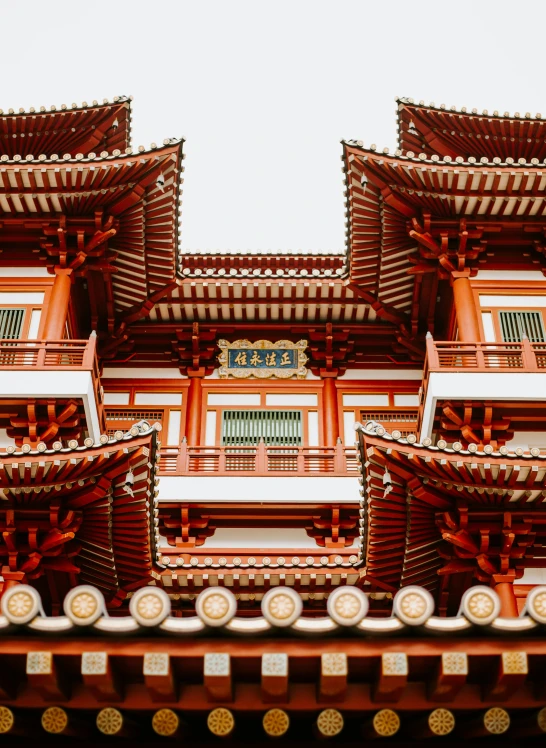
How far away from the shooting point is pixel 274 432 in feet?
63.4

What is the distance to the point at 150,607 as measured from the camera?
6.10 metres

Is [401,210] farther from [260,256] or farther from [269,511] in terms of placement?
[269,511]

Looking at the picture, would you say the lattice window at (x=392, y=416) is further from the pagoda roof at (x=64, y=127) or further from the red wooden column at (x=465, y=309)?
the pagoda roof at (x=64, y=127)

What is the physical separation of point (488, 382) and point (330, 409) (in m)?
4.16

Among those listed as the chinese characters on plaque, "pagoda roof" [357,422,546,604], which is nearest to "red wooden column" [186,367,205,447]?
the chinese characters on plaque

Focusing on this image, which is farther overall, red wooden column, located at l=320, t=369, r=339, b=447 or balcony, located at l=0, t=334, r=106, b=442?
red wooden column, located at l=320, t=369, r=339, b=447

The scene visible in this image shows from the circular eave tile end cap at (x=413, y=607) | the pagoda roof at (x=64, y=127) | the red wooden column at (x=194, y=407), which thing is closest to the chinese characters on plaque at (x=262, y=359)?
the red wooden column at (x=194, y=407)

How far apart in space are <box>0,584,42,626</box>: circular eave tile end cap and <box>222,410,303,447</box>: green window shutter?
42.2 ft

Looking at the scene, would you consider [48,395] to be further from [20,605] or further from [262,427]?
[20,605]

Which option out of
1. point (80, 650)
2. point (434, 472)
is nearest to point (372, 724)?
point (80, 650)

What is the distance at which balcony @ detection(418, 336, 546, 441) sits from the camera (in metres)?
15.9

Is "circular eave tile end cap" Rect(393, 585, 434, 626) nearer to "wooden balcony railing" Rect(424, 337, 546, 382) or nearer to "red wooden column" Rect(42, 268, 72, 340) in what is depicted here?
"wooden balcony railing" Rect(424, 337, 546, 382)

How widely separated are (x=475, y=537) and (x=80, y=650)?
804 cm

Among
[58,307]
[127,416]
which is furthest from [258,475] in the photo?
[58,307]
